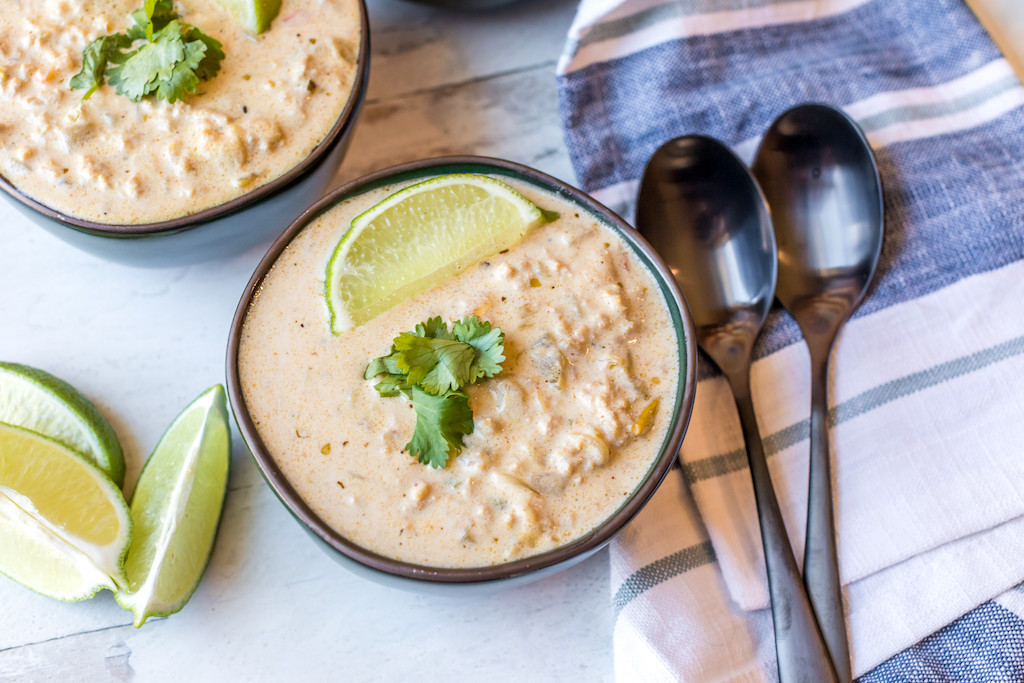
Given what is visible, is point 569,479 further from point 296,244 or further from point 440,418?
point 296,244

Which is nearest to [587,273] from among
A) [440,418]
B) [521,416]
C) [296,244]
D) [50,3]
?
[521,416]

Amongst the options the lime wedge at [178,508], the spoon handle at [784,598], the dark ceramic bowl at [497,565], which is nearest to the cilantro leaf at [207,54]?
the dark ceramic bowl at [497,565]

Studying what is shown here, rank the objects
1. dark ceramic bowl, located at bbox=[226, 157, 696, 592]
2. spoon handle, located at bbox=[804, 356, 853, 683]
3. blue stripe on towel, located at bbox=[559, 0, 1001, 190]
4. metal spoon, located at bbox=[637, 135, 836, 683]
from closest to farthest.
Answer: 1. dark ceramic bowl, located at bbox=[226, 157, 696, 592]
2. spoon handle, located at bbox=[804, 356, 853, 683]
3. metal spoon, located at bbox=[637, 135, 836, 683]
4. blue stripe on towel, located at bbox=[559, 0, 1001, 190]

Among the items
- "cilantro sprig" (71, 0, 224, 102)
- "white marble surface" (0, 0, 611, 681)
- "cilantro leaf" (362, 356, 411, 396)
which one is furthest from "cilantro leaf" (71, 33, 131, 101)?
"cilantro leaf" (362, 356, 411, 396)

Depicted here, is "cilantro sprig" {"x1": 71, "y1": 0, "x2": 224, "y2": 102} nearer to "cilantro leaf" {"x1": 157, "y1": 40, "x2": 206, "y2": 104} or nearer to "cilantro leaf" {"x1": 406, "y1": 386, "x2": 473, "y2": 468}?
"cilantro leaf" {"x1": 157, "y1": 40, "x2": 206, "y2": 104}

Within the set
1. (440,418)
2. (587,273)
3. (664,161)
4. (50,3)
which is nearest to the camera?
(440,418)

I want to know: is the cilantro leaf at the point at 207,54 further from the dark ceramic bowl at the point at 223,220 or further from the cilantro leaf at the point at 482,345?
the cilantro leaf at the point at 482,345
